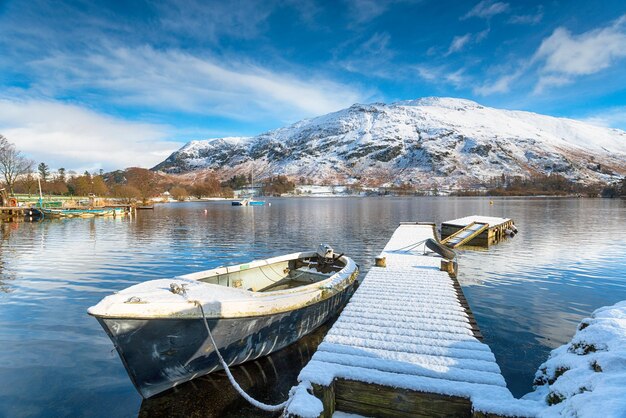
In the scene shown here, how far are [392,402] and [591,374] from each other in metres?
3.45

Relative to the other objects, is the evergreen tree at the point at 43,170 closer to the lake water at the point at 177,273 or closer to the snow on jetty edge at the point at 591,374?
the lake water at the point at 177,273

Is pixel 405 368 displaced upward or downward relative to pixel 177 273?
upward

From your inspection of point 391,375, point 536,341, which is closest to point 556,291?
point 536,341

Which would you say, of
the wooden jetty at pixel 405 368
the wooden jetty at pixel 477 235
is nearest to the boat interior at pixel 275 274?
the wooden jetty at pixel 405 368

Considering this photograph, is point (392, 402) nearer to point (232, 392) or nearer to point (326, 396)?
point (326, 396)

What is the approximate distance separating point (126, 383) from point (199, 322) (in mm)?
3483

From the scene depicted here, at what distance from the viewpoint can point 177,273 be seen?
22.1 m

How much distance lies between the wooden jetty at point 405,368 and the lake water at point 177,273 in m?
2.59

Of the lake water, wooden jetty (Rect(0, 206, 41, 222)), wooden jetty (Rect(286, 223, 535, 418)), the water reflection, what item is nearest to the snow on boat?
the water reflection

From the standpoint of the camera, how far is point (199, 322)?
8203mm

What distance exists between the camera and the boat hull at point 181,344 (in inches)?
298

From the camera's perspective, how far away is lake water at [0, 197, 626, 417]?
883 cm

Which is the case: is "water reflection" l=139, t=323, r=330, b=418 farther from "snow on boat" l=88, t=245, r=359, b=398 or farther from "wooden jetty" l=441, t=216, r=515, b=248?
"wooden jetty" l=441, t=216, r=515, b=248

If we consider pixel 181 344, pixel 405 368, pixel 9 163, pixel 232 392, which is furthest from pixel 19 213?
pixel 405 368
